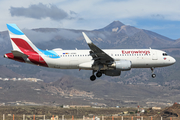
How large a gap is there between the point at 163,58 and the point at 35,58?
2631 centimetres

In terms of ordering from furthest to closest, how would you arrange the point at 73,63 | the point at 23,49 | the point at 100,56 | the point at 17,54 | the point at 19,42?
the point at 19,42
the point at 23,49
the point at 73,63
the point at 17,54
the point at 100,56

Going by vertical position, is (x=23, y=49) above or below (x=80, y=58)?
above

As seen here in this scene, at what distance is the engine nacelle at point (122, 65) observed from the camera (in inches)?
2292

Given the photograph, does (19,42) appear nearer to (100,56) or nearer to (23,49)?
(23,49)

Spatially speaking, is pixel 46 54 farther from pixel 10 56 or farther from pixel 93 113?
pixel 93 113

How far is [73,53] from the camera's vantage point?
197ft

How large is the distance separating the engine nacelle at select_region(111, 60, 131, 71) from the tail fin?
635 inches

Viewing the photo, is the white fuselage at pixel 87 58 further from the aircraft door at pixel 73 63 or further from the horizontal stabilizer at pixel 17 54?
the horizontal stabilizer at pixel 17 54

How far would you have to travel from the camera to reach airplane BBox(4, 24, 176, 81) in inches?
2306

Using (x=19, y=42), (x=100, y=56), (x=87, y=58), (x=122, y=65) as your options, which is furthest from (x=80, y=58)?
(x=19, y=42)

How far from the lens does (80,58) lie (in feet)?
195

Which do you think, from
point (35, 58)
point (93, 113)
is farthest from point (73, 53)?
point (93, 113)

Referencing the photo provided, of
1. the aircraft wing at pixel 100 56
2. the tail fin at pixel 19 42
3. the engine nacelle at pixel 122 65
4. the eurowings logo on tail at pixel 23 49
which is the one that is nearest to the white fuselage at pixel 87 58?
the eurowings logo on tail at pixel 23 49

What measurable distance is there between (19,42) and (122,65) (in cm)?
2118
